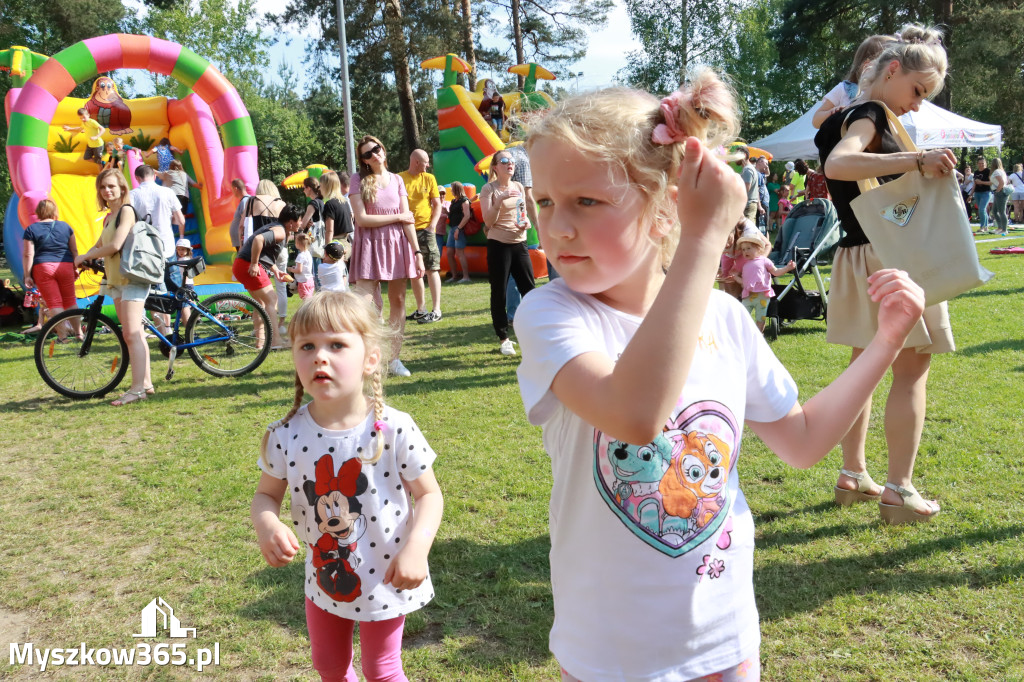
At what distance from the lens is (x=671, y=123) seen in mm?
1172

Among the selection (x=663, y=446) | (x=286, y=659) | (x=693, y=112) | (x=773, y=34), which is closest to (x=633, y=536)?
(x=663, y=446)

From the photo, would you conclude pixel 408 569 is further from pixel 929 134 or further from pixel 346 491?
pixel 929 134

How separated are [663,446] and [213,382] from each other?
671cm

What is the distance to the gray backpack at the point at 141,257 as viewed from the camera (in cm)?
620

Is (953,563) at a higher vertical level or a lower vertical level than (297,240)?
lower

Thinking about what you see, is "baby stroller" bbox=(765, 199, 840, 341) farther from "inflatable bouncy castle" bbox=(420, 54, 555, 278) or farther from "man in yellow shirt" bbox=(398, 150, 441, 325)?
"inflatable bouncy castle" bbox=(420, 54, 555, 278)

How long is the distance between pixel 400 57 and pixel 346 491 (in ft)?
77.9

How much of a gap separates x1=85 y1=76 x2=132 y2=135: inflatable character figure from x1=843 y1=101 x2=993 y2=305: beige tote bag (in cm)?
1431

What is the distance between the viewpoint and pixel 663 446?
126cm

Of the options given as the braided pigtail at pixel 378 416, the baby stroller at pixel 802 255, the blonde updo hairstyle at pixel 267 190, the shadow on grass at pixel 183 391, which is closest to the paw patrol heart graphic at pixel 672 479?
the braided pigtail at pixel 378 416

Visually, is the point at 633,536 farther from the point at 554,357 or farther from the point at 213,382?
the point at 213,382

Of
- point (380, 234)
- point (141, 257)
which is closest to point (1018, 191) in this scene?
point (380, 234)

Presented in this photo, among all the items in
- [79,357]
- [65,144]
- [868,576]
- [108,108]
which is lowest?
[868,576]

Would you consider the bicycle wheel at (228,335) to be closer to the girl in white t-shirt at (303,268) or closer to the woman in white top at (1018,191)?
the girl in white t-shirt at (303,268)
